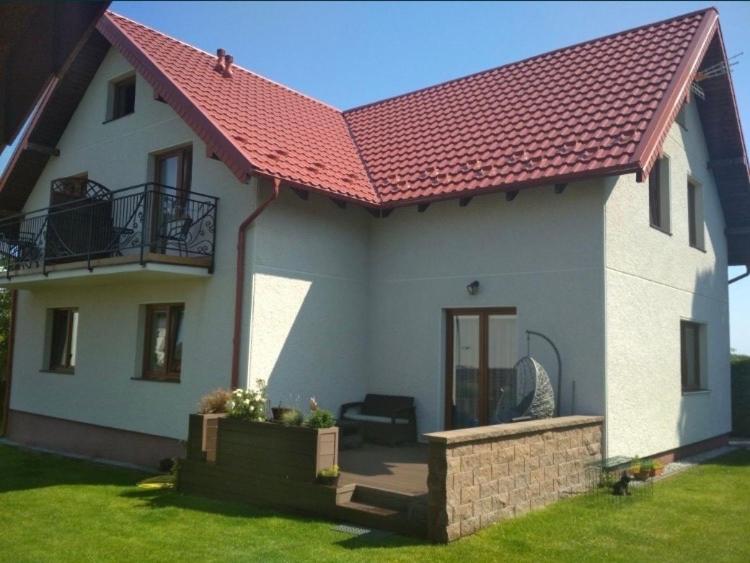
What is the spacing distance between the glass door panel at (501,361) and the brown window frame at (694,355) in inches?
161

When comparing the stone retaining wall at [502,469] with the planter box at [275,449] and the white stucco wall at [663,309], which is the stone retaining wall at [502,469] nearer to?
the white stucco wall at [663,309]

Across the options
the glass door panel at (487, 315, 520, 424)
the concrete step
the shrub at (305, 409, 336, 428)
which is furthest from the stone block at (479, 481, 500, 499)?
the glass door panel at (487, 315, 520, 424)

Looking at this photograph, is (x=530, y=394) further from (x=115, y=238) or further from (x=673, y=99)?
(x=115, y=238)

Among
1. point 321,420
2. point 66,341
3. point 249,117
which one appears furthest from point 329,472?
point 66,341

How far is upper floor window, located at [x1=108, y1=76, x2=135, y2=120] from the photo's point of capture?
1405cm

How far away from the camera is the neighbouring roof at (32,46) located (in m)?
4.49

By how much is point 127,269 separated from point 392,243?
438 centimetres

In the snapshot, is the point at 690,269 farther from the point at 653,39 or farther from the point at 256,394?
the point at 256,394

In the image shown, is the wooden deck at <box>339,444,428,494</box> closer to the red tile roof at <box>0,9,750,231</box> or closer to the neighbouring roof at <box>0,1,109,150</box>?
the red tile roof at <box>0,9,750,231</box>

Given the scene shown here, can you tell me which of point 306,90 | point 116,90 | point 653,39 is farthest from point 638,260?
point 116,90

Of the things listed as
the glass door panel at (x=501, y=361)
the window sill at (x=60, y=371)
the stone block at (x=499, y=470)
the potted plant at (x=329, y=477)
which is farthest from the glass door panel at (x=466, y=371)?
the window sill at (x=60, y=371)

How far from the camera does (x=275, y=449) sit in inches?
332

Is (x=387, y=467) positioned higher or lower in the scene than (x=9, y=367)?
lower

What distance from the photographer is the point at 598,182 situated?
32.3ft
